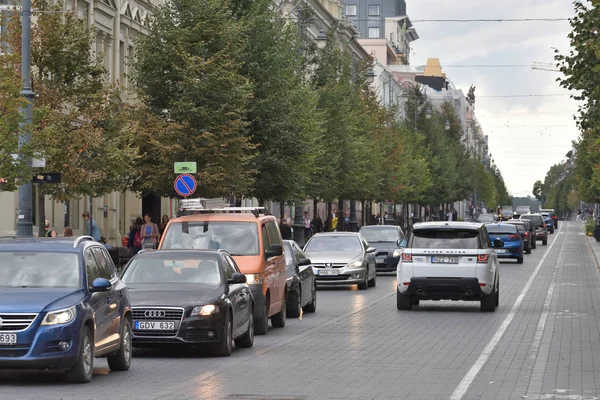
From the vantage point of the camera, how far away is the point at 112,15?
49469 millimetres

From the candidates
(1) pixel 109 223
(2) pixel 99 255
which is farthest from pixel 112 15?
(2) pixel 99 255

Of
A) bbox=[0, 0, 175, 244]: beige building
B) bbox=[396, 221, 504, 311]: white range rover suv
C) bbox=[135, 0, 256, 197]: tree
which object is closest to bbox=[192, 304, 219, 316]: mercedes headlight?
bbox=[396, 221, 504, 311]: white range rover suv

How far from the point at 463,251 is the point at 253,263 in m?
6.87

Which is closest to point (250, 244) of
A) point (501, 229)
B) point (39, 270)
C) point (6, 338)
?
point (39, 270)

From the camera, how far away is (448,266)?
2691 centimetres

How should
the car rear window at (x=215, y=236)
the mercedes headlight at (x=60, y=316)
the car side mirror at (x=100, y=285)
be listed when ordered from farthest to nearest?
the car rear window at (x=215, y=236) → the car side mirror at (x=100, y=285) → the mercedes headlight at (x=60, y=316)

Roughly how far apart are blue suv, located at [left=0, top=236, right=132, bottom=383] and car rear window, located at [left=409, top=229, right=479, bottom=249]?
1214 centimetres

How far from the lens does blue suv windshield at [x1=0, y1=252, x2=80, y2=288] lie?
14750mm

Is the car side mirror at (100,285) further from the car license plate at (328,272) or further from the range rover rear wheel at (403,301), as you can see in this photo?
the car license plate at (328,272)

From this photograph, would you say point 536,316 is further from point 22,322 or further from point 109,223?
point 109,223

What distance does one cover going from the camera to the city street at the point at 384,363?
1372cm

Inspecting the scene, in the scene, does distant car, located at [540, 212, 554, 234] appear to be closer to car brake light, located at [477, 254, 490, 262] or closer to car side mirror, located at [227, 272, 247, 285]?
car brake light, located at [477, 254, 490, 262]

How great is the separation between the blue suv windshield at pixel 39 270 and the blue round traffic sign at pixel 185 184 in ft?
59.3

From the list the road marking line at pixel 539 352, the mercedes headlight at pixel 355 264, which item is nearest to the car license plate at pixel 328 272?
the mercedes headlight at pixel 355 264
